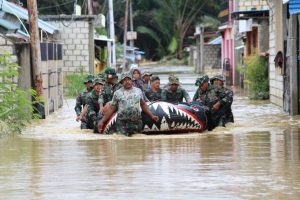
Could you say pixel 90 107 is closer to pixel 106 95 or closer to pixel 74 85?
pixel 106 95

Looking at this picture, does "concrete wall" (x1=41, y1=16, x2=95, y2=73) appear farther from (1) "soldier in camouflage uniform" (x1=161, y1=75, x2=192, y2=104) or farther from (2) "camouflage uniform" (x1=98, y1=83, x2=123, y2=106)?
(2) "camouflage uniform" (x1=98, y1=83, x2=123, y2=106)

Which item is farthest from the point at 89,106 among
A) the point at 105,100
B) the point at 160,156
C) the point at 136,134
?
the point at 160,156

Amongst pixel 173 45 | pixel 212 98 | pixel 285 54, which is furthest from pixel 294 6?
pixel 173 45

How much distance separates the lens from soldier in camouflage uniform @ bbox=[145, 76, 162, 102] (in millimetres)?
20797

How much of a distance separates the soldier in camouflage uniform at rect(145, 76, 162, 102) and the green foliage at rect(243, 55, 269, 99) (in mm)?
13808

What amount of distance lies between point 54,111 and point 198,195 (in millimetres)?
18600

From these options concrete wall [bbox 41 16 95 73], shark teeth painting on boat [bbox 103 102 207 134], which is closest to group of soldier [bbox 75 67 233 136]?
shark teeth painting on boat [bbox 103 102 207 134]

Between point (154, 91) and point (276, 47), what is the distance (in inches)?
347

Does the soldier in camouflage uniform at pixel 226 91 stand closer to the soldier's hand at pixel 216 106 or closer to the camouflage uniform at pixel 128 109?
the soldier's hand at pixel 216 106

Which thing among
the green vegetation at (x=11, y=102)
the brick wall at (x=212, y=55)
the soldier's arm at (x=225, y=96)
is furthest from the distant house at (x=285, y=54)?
the brick wall at (x=212, y=55)

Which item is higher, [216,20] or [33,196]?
[216,20]

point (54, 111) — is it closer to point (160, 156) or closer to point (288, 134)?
→ point (288, 134)

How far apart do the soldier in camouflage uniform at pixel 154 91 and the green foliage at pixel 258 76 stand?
45.3 feet

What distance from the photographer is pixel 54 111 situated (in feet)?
95.0
